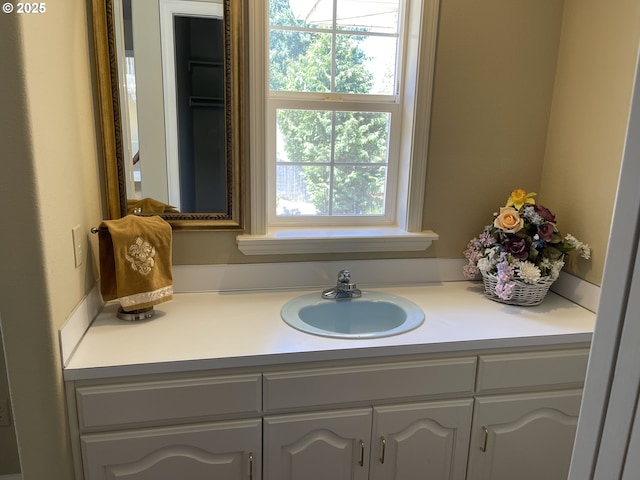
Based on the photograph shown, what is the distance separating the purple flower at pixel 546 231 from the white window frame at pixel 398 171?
0.40 meters

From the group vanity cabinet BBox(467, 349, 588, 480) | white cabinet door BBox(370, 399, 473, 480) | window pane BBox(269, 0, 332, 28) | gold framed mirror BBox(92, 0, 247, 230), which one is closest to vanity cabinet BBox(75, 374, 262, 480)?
white cabinet door BBox(370, 399, 473, 480)

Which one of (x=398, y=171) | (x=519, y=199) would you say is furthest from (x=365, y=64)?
(x=519, y=199)

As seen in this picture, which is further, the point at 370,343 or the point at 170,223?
the point at 170,223

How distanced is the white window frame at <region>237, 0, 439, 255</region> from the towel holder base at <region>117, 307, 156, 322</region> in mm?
419

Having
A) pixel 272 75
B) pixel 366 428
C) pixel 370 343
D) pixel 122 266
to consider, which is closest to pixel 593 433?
pixel 370 343

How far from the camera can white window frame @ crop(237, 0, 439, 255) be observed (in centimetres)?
168

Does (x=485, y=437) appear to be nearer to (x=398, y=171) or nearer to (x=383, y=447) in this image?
(x=383, y=447)

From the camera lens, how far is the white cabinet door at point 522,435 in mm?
1580

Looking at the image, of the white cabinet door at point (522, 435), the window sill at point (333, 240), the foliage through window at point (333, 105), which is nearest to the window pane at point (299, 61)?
the foliage through window at point (333, 105)

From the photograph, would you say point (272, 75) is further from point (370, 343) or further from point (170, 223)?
point (370, 343)

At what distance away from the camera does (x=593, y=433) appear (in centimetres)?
58

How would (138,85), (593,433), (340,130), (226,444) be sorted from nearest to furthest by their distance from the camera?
(593,433)
(226,444)
(138,85)
(340,130)

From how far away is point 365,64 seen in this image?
A: 188cm

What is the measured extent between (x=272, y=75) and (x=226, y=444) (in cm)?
133
